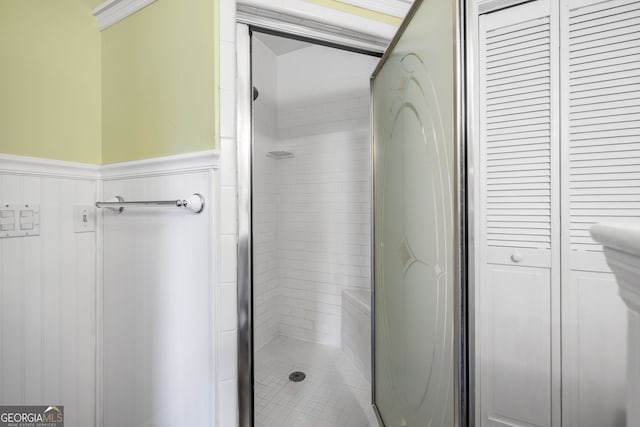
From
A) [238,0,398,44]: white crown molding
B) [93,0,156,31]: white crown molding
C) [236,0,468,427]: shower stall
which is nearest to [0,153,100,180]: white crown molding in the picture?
[93,0,156,31]: white crown molding

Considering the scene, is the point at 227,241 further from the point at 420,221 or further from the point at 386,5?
the point at 386,5

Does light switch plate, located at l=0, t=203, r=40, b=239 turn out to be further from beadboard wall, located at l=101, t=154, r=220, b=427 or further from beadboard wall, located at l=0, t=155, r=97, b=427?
beadboard wall, located at l=101, t=154, r=220, b=427

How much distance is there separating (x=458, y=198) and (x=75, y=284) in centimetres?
142

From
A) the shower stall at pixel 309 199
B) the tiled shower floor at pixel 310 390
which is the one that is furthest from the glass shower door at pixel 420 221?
the shower stall at pixel 309 199

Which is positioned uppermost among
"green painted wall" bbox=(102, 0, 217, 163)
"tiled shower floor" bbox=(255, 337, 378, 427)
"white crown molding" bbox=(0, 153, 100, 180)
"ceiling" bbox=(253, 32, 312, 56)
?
"ceiling" bbox=(253, 32, 312, 56)

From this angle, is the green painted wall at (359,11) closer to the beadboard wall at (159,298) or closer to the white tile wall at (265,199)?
the beadboard wall at (159,298)

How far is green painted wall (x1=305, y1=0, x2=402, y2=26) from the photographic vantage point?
93 centimetres

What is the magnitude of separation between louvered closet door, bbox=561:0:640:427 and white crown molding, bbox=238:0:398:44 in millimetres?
772

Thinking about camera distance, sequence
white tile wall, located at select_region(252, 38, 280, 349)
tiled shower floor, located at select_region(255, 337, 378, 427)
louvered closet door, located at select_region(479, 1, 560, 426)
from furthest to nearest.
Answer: white tile wall, located at select_region(252, 38, 280, 349) → tiled shower floor, located at select_region(255, 337, 378, 427) → louvered closet door, located at select_region(479, 1, 560, 426)

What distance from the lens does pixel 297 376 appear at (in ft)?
5.45

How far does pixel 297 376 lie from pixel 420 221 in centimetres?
147

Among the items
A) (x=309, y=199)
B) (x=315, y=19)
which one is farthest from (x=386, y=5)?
(x=309, y=199)

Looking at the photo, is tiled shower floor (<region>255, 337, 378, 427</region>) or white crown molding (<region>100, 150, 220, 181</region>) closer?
white crown molding (<region>100, 150, 220, 181</region>)

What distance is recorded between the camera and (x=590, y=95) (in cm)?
99
